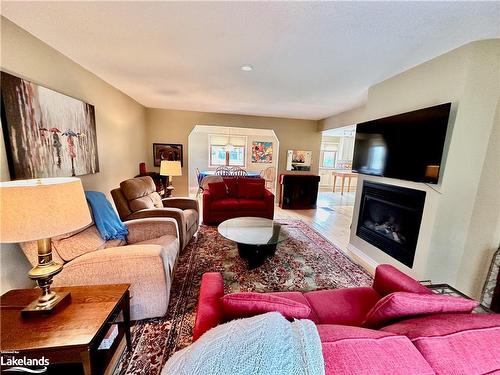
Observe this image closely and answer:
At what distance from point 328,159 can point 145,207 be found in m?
7.90

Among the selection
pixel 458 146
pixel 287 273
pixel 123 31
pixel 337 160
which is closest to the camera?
pixel 123 31

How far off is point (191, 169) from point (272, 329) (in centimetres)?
783

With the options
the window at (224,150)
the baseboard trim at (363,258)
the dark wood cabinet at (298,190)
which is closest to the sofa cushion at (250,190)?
the dark wood cabinet at (298,190)

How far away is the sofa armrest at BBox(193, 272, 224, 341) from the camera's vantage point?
81 cm

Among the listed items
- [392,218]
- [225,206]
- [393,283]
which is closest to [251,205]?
[225,206]

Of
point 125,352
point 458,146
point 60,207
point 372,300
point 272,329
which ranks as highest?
point 458,146

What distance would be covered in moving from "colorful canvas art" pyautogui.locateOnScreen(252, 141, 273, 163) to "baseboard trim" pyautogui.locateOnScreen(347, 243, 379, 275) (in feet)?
18.2

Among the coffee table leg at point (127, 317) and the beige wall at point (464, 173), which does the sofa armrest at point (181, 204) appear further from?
the beige wall at point (464, 173)

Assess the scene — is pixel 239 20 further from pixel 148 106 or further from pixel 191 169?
pixel 191 169

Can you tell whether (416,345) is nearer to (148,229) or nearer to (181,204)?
(148,229)

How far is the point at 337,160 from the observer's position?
880 centimetres

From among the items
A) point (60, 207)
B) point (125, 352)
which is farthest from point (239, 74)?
point (125, 352)

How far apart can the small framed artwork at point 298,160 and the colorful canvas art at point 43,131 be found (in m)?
4.42

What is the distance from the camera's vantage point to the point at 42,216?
915 millimetres
